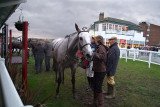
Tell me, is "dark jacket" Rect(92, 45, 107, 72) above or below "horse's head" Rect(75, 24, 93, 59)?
below

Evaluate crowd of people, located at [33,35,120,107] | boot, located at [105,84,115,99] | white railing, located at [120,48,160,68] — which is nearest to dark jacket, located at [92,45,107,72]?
crowd of people, located at [33,35,120,107]

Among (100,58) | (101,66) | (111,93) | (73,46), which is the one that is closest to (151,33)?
(111,93)

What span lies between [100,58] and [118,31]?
27451 mm

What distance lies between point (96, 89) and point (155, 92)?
2891 mm

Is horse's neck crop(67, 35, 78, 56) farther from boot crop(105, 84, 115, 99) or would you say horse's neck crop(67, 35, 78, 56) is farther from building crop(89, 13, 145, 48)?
building crop(89, 13, 145, 48)

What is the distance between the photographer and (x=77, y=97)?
4047mm

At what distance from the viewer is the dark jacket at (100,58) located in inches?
121

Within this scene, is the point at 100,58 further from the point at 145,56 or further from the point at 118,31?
the point at 118,31

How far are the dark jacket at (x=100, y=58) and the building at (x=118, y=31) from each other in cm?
2273

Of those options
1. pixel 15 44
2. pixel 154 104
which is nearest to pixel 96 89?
pixel 154 104

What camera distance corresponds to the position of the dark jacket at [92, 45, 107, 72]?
3.07 m

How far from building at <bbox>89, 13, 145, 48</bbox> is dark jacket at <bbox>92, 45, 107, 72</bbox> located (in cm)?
2273

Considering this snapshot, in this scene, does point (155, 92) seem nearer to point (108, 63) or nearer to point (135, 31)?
point (108, 63)

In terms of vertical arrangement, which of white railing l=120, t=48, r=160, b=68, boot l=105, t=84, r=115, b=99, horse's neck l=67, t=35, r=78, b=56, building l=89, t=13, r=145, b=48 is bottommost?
boot l=105, t=84, r=115, b=99
